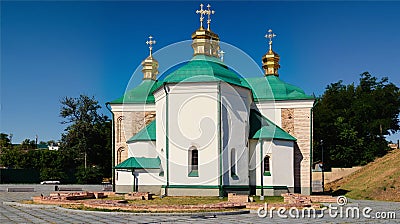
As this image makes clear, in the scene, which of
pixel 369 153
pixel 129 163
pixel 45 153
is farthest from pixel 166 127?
pixel 45 153

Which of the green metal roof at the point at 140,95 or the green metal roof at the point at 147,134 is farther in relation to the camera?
the green metal roof at the point at 140,95

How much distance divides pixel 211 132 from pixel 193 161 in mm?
1756

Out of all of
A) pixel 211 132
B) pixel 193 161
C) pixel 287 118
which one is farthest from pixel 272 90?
pixel 193 161

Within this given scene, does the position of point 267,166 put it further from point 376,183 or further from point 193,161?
point 376,183

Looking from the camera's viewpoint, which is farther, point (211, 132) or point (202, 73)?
point (202, 73)

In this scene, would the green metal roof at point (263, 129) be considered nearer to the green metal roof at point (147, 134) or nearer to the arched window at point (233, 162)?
the arched window at point (233, 162)

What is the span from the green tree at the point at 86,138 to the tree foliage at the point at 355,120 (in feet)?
72.2

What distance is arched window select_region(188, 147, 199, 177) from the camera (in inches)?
937

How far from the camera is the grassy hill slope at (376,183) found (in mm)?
26819

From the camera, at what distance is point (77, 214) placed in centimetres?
1516

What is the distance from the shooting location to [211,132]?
2362 cm

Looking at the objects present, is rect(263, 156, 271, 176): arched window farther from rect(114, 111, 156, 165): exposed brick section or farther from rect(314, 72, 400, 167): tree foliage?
rect(314, 72, 400, 167): tree foliage

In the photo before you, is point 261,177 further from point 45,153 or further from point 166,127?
point 45,153

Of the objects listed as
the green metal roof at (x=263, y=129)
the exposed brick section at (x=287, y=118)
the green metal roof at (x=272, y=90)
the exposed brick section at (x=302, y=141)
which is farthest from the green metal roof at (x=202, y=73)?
the exposed brick section at (x=302, y=141)
